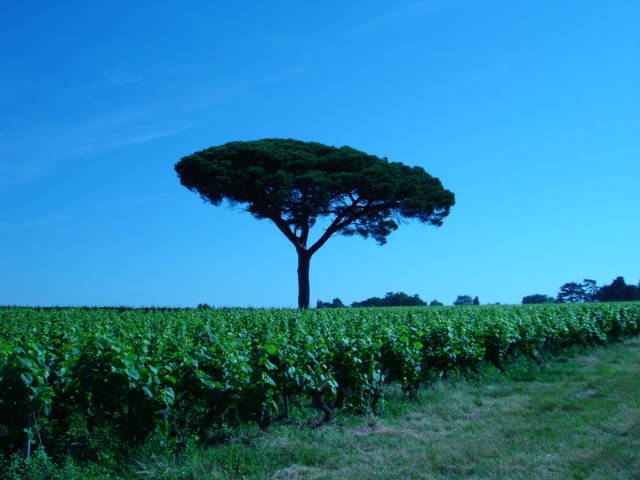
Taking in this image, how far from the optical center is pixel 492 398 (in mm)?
9422

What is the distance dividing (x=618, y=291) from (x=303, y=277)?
35979 mm

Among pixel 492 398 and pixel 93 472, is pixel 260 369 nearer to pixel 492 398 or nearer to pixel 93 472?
pixel 93 472

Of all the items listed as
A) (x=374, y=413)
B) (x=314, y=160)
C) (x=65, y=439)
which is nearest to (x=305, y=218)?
(x=314, y=160)

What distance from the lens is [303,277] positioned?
3397 centimetres

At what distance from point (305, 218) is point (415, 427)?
25363 millimetres

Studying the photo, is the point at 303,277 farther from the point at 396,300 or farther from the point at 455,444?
the point at 455,444

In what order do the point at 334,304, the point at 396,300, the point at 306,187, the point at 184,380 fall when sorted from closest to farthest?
the point at 184,380
the point at 306,187
the point at 334,304
the point at 396,300

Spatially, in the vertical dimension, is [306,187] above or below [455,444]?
above

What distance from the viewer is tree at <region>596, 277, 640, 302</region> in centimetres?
5231

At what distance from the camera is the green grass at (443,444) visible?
566cm

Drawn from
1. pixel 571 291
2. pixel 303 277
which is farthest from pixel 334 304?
pixel 571 291

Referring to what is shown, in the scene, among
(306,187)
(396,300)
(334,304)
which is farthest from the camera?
(396,300)

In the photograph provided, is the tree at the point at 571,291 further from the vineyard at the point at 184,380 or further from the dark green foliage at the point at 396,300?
the vineyard at the point at 184,380

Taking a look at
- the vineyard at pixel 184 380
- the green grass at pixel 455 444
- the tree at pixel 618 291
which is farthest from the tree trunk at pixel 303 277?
the tree at pixel 618 291
